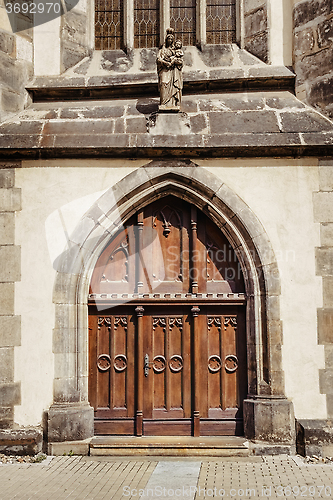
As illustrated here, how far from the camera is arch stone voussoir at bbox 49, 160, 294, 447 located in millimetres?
5957

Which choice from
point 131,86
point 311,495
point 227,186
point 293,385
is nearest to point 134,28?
point 131,86

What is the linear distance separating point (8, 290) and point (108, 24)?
12.8 feet

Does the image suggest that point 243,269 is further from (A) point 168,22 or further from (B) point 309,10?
(A) point 168,22

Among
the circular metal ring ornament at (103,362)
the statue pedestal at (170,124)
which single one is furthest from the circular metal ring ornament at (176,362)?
the statue pedestal at (170,124)

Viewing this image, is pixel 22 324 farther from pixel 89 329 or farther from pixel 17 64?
pixel 17 64

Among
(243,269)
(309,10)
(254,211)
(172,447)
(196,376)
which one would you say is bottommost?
(172,447)

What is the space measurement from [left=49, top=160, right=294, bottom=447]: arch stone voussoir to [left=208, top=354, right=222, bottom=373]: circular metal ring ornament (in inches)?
15.4

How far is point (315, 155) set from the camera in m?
6.21

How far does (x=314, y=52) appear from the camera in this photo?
6.54 m

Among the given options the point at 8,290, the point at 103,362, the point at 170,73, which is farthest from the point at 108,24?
the point at 103,362

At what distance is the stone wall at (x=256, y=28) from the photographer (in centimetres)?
693

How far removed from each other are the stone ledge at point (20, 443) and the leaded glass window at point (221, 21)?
546 centimetres

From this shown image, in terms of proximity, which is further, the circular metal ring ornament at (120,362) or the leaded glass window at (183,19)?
the leaded glass window at (183,19)

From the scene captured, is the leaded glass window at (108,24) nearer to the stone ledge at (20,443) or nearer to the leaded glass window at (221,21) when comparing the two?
the leaded glass window at (221,21)
